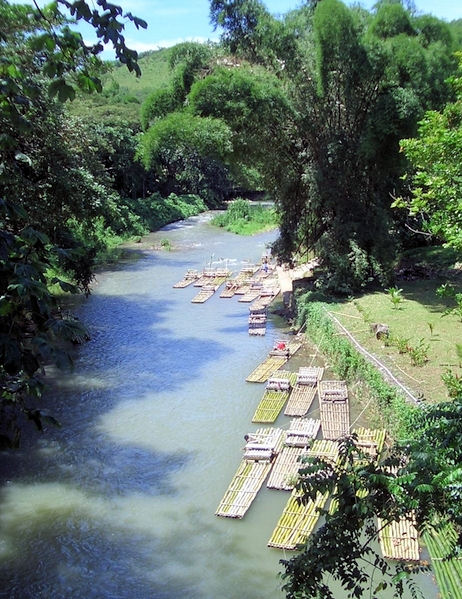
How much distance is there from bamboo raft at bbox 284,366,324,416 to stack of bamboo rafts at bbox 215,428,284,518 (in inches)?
38.8

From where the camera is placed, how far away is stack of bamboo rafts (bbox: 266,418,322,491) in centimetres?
835

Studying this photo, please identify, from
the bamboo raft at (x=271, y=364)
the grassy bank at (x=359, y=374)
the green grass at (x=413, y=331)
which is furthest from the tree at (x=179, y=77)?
the bamboo raft at (x=271, y=364)

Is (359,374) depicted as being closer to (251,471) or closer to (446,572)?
(251,471)

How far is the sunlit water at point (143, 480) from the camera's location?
6.90 meters

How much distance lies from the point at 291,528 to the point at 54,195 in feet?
29.9

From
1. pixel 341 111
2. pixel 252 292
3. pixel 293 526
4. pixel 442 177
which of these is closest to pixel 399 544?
pixel 293 526


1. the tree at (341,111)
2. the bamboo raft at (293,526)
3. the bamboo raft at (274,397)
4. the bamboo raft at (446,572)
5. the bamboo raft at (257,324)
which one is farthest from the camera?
the bamboo raft at (257,324)

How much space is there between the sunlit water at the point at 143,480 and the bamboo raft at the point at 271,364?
0.22 metres

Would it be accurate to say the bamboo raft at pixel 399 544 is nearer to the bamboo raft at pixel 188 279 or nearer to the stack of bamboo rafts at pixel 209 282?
the stack of bamboo rafts at pixel 209 282

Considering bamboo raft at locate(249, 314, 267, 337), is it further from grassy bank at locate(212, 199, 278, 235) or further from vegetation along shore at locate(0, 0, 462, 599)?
grassy bank at locate(212, 199, 278, 235)

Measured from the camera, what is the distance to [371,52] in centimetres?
1412

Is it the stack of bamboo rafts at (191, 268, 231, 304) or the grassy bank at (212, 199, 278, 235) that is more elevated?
the stack of bamboo rafts at (191, 268, 231, 304)

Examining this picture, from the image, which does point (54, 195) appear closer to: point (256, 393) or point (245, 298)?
point (256, 393)

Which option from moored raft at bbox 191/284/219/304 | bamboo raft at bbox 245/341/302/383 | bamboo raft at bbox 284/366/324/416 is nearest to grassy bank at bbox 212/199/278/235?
moored raft at bbox 191/284/219/304
